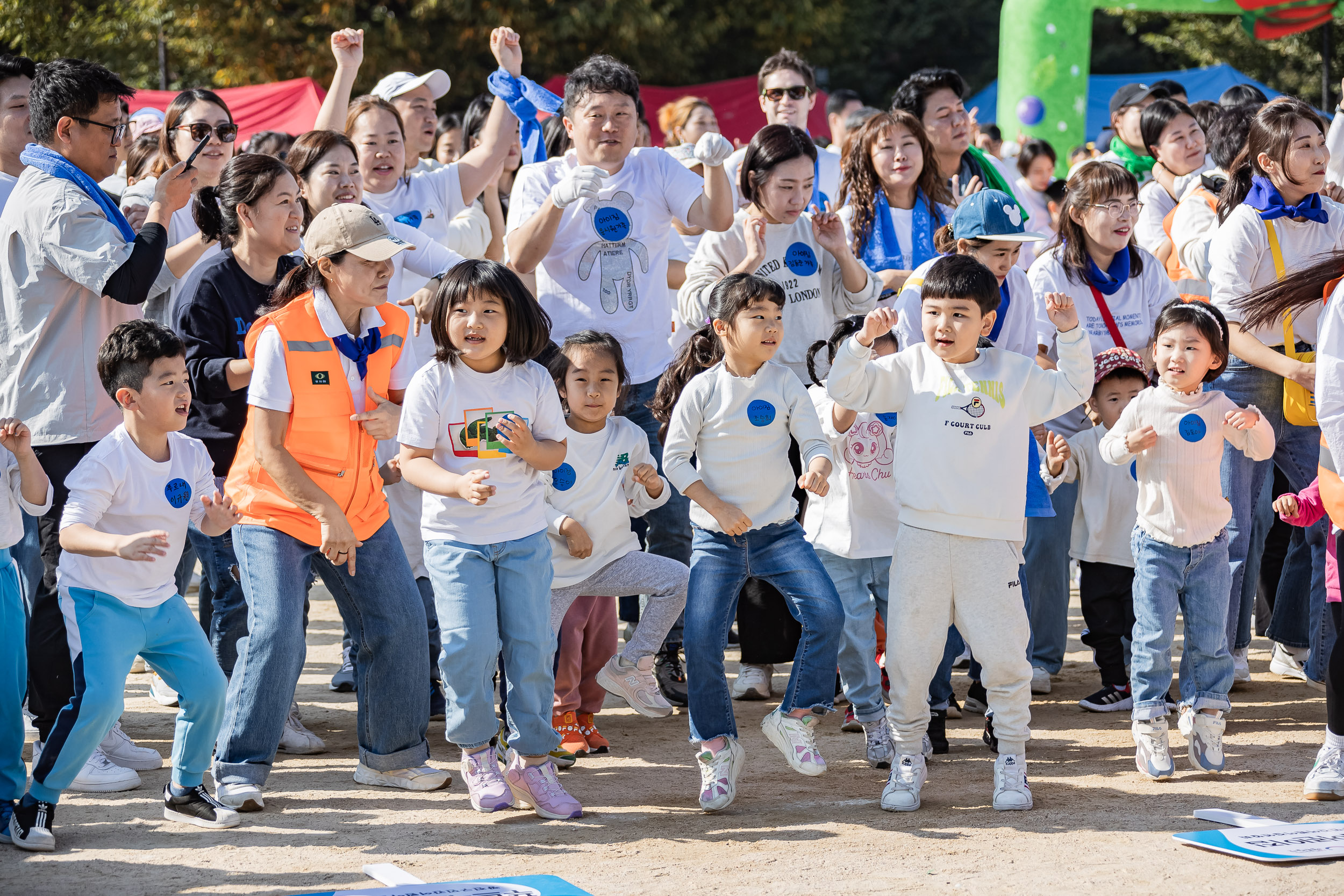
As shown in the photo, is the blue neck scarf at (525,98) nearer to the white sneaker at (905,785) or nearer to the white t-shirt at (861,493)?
the white t-shirt at (861,493)

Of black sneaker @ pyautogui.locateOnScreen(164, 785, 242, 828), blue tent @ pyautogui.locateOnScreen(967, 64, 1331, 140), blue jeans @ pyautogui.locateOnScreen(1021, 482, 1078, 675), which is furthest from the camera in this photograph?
blue tent @ pyautogui.locateOnScreen(967, 64, 1331, 140)

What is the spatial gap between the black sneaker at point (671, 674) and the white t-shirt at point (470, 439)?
1537 millimetres

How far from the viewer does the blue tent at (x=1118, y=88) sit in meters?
17.5

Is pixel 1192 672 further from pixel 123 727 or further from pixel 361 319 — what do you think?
pixel 123 727

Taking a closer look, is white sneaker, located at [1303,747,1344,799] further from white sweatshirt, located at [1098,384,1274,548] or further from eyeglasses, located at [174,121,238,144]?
eyeglasses, located at [174,121,238,144]

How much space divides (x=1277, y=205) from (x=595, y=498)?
9.62 feet

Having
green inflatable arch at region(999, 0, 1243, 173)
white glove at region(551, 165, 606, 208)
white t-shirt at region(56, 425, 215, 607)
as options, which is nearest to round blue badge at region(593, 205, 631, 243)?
white glove at region(551, 165, 606, 208)

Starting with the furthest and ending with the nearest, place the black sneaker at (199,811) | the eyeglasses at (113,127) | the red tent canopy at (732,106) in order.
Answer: the red tent canopy at (732,106), the eyeglasses at (113,127), the black sneaker at (199,811)

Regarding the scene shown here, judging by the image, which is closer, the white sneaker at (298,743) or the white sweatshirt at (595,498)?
the white sweatshirt at (595,498)

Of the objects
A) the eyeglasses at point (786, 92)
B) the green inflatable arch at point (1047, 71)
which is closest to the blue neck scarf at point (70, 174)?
the eyeglasses at point (786, 92)

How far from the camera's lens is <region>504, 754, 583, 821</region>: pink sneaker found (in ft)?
14.5

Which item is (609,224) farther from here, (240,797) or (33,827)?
(33,827)

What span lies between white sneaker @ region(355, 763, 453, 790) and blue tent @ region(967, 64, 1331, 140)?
13.3 metres

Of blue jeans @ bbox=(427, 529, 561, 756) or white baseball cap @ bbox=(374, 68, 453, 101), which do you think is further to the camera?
white baseball cap @ bbox=(374, 68, 453, 101)
